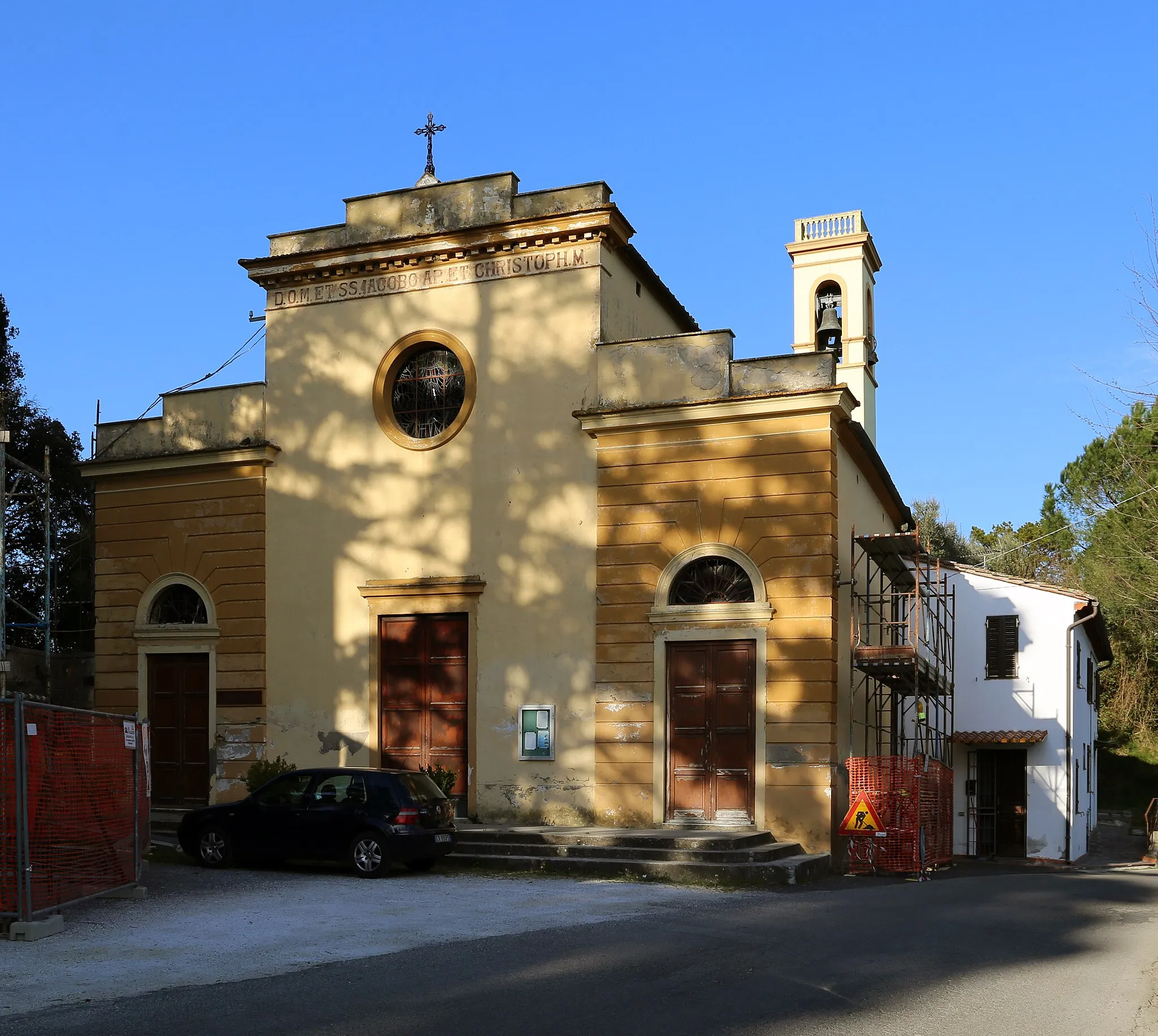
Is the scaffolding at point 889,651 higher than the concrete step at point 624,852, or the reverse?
the scaffolding at point 889,651

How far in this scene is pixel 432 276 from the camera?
67.3ft

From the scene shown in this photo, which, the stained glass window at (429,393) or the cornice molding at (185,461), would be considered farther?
the cornice molding at (185,461)

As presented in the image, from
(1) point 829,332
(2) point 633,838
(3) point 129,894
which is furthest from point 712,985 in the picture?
(1) point 829,332

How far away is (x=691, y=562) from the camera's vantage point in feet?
60.0

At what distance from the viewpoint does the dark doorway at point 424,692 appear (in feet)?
64.4

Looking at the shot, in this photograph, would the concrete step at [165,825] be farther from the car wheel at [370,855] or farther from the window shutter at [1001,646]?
the window shutter at [1001,646]

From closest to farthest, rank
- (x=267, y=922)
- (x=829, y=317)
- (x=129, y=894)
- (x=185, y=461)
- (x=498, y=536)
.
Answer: (x=267, y=922)
(x=129, y=894)
(x=498, y=536)
(x=185, y=461)
(x=829, y=317)

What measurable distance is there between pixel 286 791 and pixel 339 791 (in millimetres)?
830

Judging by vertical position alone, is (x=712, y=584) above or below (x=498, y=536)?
below

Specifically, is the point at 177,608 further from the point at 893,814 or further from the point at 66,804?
the point at 893,814

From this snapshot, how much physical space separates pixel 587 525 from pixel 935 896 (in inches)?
291

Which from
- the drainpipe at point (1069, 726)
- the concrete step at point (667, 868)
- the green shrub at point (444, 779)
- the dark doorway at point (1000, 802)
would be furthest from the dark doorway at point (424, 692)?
the drainpipe at point (1069, 726)

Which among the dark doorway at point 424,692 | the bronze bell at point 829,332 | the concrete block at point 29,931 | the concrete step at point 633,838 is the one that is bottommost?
the concrete step at point 633,838

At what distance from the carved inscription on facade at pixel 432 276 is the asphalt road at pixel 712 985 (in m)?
10.5
